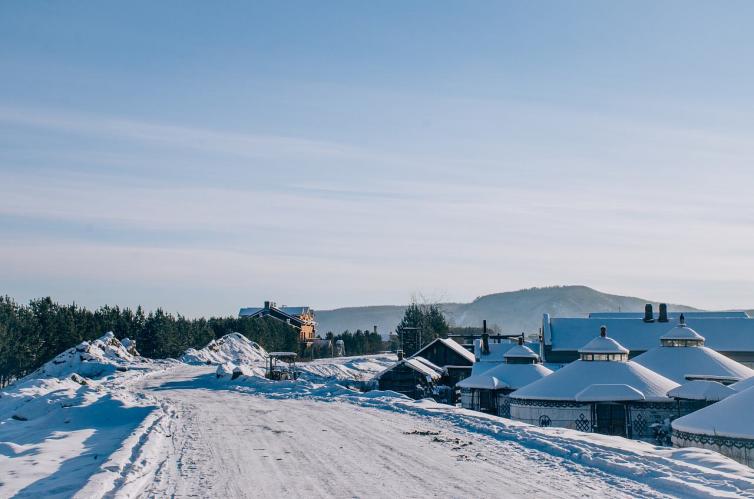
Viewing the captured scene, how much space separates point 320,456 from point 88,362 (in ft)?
186

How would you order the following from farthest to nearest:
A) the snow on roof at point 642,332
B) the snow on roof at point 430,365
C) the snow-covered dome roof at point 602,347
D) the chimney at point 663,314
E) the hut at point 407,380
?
the snow on roof at point 430,365 → the chimney at point 663,314 → the snow on roof at point 642,332 → the hut at point 407,380 → the snow-covered dome roof at point 602,347

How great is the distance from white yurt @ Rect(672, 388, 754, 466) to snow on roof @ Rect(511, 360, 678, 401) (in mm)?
11786

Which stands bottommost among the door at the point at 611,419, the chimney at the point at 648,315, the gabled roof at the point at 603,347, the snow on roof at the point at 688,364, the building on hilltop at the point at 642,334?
the door at the point at 611,419

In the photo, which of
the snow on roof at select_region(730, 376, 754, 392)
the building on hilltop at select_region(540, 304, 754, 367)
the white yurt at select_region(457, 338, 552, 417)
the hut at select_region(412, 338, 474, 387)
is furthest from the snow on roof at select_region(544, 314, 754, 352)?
the snow on roof at select_region(730, 376, 754, 392)

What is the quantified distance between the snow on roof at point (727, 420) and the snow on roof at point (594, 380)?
11.9 m

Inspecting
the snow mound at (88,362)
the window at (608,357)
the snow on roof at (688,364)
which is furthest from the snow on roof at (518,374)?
the snow mound at (88,362)

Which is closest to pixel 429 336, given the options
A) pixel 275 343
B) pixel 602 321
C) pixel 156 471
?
pixel 275 343

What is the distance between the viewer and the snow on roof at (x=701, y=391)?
130 ft

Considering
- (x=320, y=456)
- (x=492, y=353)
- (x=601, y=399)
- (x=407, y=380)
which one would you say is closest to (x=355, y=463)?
(x=320, y=456)

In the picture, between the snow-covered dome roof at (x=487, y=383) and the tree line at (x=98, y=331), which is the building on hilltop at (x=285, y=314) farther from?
the snow-covered dome roof at (x=487, y=383)

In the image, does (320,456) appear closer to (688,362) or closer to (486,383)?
(486,383)

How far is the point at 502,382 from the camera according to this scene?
170 ft

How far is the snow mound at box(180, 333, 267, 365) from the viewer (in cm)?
9419

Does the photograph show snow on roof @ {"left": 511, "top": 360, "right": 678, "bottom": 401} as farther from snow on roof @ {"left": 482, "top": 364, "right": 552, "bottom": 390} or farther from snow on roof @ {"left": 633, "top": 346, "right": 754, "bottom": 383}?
snow on roof @ {"left": 482, "top": 364, "right": 552, "bottom": 390}
